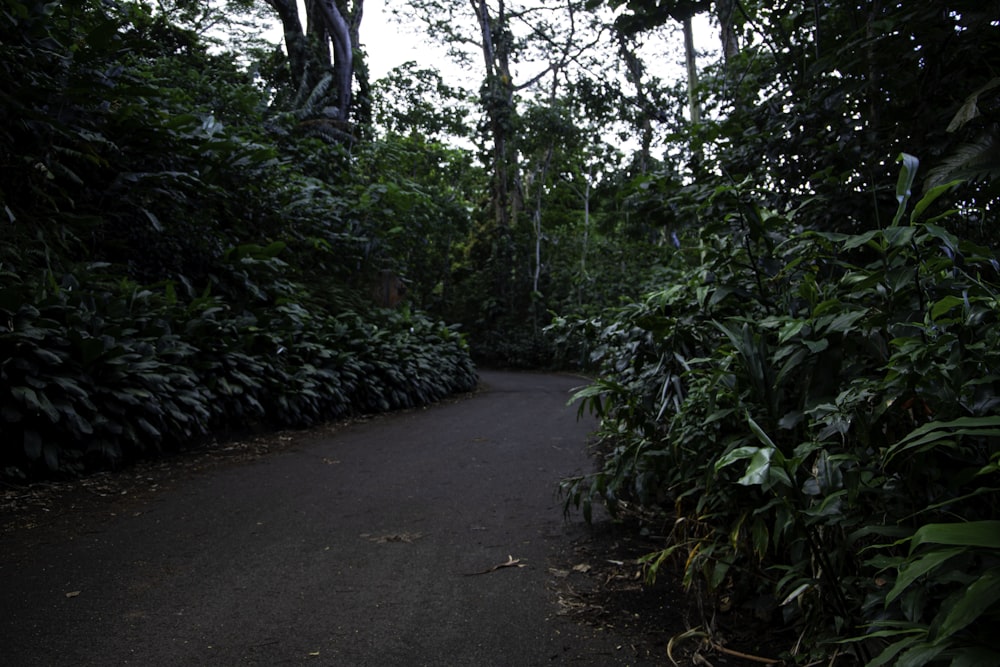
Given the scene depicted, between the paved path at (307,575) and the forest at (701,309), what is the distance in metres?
0.60

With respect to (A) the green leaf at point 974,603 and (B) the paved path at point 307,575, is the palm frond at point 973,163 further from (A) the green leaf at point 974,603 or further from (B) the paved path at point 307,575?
(B) the paved path at point 307,575

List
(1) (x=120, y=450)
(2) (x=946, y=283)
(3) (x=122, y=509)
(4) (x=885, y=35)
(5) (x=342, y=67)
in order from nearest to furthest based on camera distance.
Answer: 1. (2) (x=946, y=283)
2. (4) (x=885, y=35)
3. (3) (x=122, y=509)
4. (1) (x=120, y=450)
5. (5) (x=342, y=67)

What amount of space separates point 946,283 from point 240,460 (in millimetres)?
5167

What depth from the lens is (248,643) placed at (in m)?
2.21

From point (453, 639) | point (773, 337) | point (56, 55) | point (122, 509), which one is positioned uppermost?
point (56, 55)

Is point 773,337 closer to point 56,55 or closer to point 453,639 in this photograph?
point 453,639

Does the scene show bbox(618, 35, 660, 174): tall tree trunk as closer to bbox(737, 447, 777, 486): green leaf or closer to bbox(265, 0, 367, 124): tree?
bbox(265, 0, 367, 124): tree

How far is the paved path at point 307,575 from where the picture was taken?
2188 mm

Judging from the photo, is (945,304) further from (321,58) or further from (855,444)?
(321,58)

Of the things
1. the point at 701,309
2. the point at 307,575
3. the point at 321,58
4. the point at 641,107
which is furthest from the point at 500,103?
the point at 307,575

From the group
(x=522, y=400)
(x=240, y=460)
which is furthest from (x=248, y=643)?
(x=522, y=400)

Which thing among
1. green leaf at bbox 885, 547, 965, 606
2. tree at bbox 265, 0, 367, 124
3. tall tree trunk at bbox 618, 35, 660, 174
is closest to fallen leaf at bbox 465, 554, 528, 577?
green leaf at bbox 885, 547, 965, 606

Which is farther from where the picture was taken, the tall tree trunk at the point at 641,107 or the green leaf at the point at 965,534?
the tall tree trunk at the point at 641,107

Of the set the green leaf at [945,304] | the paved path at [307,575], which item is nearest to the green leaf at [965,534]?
the green leaf at [945,304]
